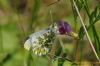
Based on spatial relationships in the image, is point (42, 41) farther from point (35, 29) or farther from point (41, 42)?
point (35, 29)

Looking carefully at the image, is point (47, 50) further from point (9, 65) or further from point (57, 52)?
point (9, 65)

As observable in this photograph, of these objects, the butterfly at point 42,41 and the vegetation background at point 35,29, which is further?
the vegetation background at point 35,29

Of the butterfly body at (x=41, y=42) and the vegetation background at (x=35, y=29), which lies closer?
the butterfly body at (x=41, y=42)

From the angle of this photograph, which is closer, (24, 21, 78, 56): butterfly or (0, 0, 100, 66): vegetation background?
(24, 21, 78, 56): butterfly

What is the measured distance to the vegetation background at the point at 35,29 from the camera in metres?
1.49

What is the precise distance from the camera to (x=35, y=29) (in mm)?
1963

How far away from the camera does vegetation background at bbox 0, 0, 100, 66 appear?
1490 millimetres

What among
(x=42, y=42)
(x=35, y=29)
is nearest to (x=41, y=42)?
(x=42, y=42)

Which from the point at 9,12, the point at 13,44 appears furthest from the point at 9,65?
the point at 9,12

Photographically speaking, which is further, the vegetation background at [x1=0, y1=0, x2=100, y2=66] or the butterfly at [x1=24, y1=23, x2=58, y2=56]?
the vegetation background at [x1=0, y1=0, x2=100, y2=66]

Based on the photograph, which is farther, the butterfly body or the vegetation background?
the vegetation background

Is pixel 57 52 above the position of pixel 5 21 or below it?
below

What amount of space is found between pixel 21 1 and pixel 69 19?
0.45 metres

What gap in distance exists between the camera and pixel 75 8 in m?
1.32
